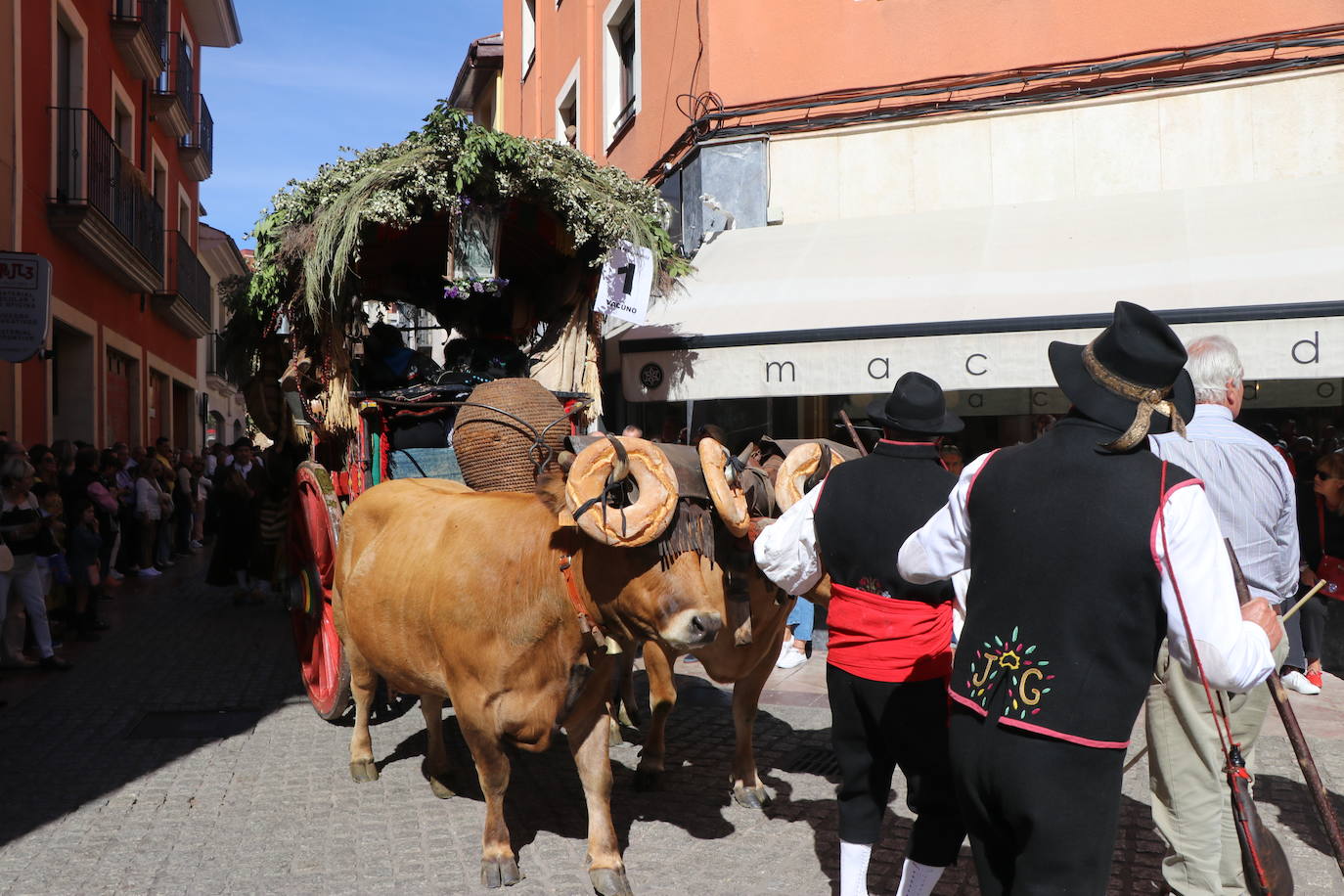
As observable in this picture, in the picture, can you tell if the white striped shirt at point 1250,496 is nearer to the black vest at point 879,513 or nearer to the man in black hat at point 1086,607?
the black vest at point 879,513

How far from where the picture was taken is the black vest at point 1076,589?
2334mm

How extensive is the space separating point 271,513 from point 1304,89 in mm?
9171

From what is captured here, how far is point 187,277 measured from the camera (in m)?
21.0

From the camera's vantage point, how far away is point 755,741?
19.6ft

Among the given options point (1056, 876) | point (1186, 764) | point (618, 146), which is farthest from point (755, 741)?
point (618, 146)

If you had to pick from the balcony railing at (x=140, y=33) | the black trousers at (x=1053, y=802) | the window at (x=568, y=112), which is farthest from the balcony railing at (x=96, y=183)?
the black trousers at (x=1053, y=802)

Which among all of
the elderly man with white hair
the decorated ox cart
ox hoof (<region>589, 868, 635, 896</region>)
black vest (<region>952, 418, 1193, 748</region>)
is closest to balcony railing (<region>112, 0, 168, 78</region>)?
the decorated ox cart

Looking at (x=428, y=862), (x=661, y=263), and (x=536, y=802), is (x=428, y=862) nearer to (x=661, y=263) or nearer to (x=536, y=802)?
(x=536, y=802)

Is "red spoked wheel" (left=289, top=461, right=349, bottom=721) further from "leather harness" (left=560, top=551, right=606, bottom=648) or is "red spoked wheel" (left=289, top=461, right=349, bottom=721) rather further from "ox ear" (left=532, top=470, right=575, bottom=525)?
"leather harness" (left=560, top=551, right=606, bottom=648)

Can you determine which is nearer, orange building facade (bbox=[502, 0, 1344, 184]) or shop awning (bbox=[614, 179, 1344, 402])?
shop awning (bbox=[614, 179, 1344, 402])

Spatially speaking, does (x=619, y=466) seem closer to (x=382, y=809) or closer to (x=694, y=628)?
(x=694, y=628)

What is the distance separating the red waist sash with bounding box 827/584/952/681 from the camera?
3.28 meters

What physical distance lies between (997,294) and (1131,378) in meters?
5.65

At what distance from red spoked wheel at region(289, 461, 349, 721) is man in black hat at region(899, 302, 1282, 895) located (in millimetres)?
3897
